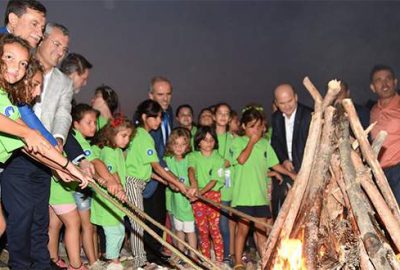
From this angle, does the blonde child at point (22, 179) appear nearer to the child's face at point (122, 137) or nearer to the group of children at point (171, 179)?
the group of children at point (171, 179)

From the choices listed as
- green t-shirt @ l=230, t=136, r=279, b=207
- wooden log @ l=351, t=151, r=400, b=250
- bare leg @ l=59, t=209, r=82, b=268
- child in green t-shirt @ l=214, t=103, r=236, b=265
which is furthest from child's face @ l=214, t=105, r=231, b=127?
wooden log @ l=351, t=151, r=400, b=250

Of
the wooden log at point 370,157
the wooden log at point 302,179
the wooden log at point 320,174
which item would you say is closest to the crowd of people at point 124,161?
the wooden log at point 302,179

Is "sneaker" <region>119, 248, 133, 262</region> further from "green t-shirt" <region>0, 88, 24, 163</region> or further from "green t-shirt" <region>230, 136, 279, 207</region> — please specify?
"green t-shirt" <region>0, 88, 24, 163</region>

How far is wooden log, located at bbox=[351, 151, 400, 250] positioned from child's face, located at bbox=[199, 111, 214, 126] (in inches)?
155

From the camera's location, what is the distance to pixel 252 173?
6.61 metres

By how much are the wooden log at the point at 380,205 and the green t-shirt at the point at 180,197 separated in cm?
318

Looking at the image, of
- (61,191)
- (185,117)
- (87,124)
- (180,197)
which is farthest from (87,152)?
(185,117)

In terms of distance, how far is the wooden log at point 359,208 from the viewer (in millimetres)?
3352

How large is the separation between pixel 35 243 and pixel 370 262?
3144mm

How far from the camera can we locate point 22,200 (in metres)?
4.48

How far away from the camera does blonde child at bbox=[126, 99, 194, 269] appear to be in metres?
5.95

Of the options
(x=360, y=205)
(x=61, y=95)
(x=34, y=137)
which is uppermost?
(x=61, y=95)

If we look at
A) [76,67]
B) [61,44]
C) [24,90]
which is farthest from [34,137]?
[76,67]

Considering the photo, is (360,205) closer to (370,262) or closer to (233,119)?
(370,262)
